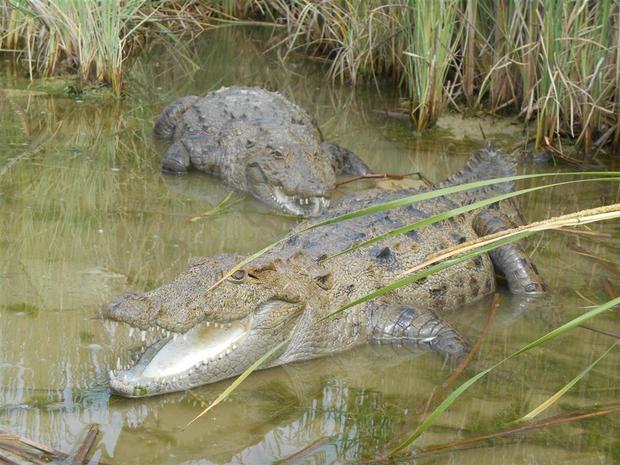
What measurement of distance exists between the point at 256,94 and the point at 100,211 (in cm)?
246

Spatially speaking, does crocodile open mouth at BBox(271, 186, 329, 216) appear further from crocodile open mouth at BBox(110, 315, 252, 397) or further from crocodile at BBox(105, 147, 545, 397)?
crocodile open mouth at BBox(110, 315, 252, 397)

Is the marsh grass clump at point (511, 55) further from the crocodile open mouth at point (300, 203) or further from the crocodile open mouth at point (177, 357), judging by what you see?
the crocodile open mouth at point (177, 357)

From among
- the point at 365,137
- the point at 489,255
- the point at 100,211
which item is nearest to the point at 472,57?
the point at 365,137

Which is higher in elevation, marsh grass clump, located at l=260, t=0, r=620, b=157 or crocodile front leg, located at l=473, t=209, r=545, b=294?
marsh grass clump, located at l=260, t=0, r=620, b=157

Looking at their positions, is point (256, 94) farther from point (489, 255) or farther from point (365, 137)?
point (489, 255)

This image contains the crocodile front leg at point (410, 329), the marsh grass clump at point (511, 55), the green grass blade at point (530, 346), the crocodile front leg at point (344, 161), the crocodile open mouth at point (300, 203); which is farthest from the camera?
the crocodile front leg at point (344, 161)

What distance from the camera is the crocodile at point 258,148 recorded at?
6.93 metres

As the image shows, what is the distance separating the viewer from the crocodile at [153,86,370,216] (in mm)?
6934

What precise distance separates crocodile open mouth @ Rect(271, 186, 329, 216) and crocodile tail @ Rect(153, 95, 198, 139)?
1555 millimetres

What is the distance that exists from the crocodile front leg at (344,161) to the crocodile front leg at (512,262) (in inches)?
75.9

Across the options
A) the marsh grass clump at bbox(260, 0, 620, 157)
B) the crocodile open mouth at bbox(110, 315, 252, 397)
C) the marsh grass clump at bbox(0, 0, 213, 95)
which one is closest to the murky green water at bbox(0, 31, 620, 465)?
the crocodile open mouth at bbox(110, 315, 252, 397)

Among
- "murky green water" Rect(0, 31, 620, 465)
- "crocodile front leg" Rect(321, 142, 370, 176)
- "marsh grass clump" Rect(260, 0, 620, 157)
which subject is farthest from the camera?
"crocodile front leg" Rect(321, 142, 370, 176)

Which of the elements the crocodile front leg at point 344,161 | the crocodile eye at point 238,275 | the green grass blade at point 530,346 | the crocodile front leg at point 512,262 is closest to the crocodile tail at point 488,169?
the crocodile front leg at point 512,262

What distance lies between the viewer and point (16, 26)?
9.03m
